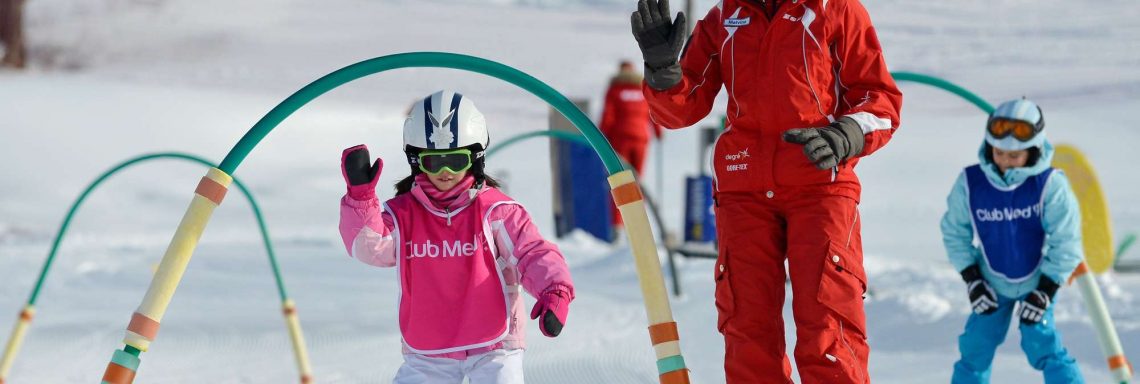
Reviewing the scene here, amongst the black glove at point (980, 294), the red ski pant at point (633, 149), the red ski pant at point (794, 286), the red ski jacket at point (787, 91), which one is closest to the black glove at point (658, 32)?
the red ski jacket at point (787, 91)

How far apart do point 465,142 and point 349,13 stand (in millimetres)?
26674

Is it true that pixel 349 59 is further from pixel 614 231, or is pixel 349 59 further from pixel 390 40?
pixel 614 231

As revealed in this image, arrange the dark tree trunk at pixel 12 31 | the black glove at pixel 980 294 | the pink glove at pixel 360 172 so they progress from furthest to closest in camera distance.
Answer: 1. the dark tree trunk at pixel 12 31
2. the black glove at pixel 980 294
3. the pink glove at pixel 360 172

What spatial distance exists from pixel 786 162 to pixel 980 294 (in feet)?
6.15

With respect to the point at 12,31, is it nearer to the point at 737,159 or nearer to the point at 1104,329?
the point at 1104,329

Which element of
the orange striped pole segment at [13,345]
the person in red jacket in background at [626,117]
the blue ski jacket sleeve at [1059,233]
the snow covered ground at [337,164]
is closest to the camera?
the blue ski jacket sleeve at [1059,233]

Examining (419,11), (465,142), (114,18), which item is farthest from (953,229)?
(114,18)

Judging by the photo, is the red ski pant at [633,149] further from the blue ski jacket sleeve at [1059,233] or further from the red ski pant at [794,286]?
the red ski pant at [794,286]

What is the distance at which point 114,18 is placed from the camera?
29.5m

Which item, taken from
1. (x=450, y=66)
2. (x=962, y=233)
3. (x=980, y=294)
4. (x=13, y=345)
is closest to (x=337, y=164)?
(x=13, y=345)

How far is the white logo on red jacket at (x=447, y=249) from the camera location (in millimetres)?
3740

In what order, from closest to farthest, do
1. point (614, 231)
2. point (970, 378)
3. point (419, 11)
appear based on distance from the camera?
point (970, 378) → point (614, 231) → point (419, 11)

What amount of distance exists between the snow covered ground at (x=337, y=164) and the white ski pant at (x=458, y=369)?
9.41 ft

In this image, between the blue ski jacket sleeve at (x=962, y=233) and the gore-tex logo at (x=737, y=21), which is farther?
the blue ski jacket sleeve at (x=962, y=233)
